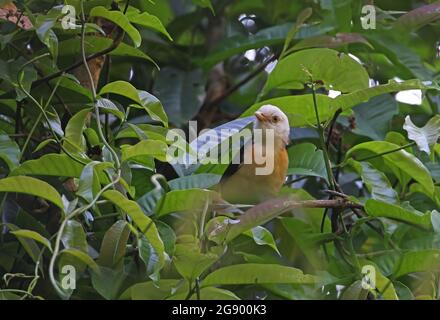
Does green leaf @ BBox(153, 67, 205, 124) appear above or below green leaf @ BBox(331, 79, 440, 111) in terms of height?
above

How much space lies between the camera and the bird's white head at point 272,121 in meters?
2.59

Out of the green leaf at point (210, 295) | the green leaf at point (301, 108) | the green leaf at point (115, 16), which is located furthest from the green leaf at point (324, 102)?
the green leaf at point (210, 295)

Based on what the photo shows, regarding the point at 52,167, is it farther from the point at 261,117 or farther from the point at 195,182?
the point at 261,117

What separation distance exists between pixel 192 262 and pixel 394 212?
0.54 m

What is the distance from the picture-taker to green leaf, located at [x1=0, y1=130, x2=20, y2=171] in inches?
77.8

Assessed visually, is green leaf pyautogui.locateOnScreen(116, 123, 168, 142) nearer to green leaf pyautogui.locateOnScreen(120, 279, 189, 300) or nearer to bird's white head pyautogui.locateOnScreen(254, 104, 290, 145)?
green leaf pyautogui.locateOnScreen(120, 279, 189, 300)

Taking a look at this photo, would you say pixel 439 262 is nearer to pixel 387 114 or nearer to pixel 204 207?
pixel 204 207

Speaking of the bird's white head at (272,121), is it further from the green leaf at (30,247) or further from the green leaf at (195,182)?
the green leaf at (30,247)

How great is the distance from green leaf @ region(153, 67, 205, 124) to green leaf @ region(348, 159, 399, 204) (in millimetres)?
889

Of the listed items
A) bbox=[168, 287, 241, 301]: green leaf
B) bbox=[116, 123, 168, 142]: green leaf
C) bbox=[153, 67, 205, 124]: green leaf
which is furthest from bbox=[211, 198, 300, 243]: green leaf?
bbox=[153, 67, 205, 124]: green leaf

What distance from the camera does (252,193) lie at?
2.63m

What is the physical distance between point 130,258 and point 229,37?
122 cm

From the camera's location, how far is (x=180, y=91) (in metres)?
3.12
